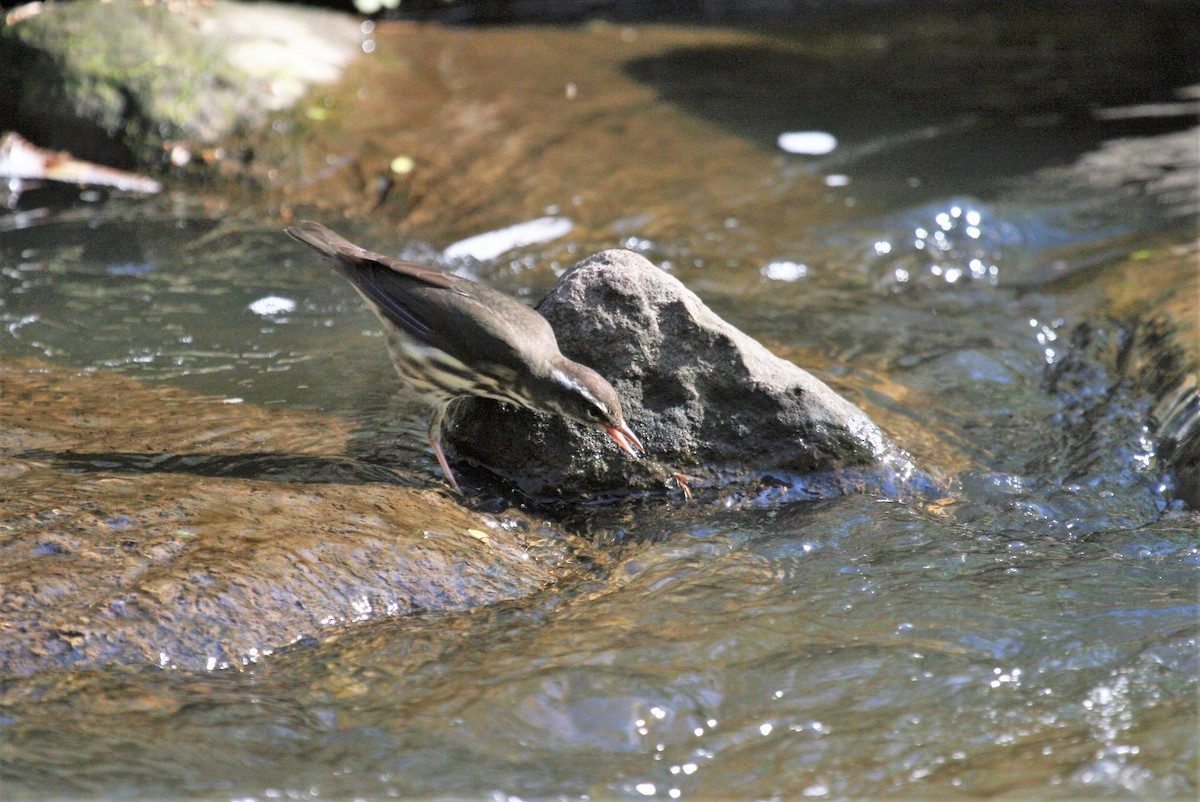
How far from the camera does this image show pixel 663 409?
4.94 meters

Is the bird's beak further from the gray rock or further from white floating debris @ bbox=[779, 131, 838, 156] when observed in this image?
the gray rock

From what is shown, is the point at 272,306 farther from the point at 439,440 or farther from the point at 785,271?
the point at 785,271

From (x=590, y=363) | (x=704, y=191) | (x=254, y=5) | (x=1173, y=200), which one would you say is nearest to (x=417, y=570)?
(x=590, y=363)

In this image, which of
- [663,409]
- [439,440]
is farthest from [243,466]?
[663,409]

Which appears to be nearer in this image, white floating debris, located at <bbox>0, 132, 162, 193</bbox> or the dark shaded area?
the dark shaded area

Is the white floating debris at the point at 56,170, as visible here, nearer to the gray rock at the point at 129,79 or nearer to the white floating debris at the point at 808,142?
the gray rock at the point at 129,79

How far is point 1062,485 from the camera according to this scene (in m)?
5.29

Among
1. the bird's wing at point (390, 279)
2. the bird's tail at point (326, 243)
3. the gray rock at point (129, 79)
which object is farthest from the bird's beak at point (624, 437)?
the gray rock at point (129, 79)

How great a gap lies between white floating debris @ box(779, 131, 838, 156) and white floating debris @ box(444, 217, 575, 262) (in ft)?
8.40

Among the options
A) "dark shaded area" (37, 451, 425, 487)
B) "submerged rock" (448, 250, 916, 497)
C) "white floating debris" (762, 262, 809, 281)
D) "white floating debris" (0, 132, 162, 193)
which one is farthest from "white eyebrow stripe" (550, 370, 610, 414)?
"white floating debris" (0, 132, 162, 193)

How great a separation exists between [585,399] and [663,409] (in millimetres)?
575

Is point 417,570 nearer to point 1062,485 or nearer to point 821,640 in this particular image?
point 821,640

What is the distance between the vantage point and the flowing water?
3.22 m

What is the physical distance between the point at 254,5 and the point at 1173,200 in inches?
340
